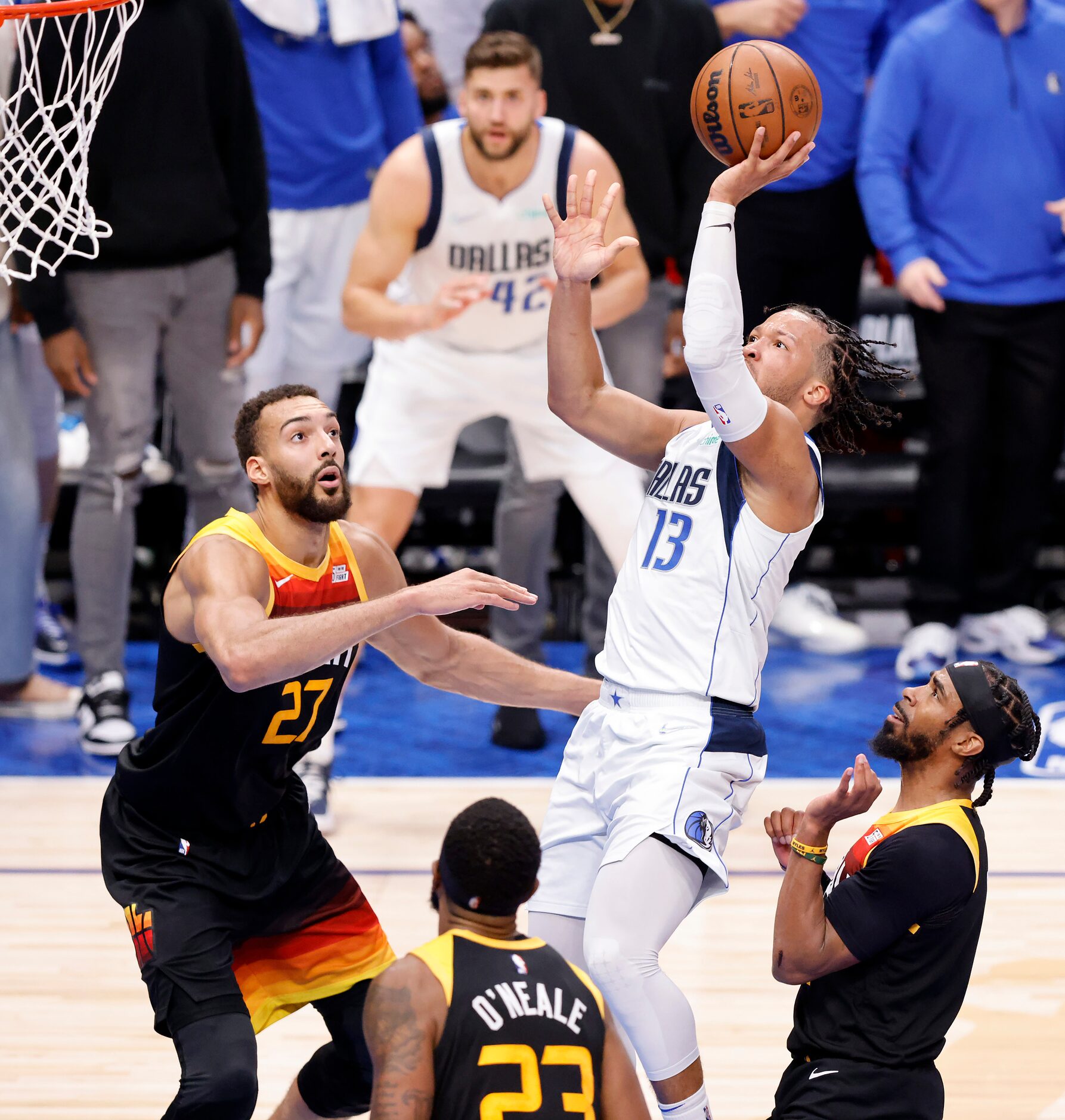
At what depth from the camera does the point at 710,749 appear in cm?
Result: 353

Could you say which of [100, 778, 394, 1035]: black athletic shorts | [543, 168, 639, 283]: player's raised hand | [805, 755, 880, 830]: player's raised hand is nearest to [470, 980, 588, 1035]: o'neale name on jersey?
[805, 755, 880, 830]: player's raised hand

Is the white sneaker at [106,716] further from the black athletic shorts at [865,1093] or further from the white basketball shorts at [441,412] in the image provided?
the black athletic shorts at [865,1093]

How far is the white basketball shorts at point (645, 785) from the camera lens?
3.46 m

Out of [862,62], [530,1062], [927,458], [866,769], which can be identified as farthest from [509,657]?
[862,62]

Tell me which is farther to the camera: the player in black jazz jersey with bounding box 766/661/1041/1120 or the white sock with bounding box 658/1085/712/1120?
the white sock with bounding box 658/1085/712/1120

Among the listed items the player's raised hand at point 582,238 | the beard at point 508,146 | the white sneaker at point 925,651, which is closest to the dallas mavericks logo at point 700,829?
the player's raised hand at point 582,238

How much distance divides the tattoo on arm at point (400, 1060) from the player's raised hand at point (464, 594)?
0.68m

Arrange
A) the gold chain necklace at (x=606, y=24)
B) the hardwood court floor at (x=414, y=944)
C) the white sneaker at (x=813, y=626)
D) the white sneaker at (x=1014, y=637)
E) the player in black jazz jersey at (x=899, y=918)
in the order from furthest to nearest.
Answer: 1. the white sneaker at (x=813, y=626)
2. the white sneaker at (x=1014, y=637)
3. the gold chain necklace at (x=606, y=24)
4. the hardwood court floor at (x=414, y=944)
5. the player in black jazz jersey at (x=899, y=918)

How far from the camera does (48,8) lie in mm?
3727

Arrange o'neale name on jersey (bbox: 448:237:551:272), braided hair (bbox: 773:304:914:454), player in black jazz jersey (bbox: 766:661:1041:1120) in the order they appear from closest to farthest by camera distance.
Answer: player in black jazz jersey (bbox: 766:661:1041:1120)
braided hair (bbox: 773:304:914:454)
o'neale name on jersey (bbox: 448:237:551:272)

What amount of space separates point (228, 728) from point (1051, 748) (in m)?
4.08

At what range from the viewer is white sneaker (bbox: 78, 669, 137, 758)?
622 centimetres

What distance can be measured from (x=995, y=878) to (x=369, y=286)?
9.53 feet

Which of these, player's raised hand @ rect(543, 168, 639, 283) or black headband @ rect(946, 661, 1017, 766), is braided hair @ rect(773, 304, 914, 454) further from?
black headband @ rect(946, 661, 1017, 766)
